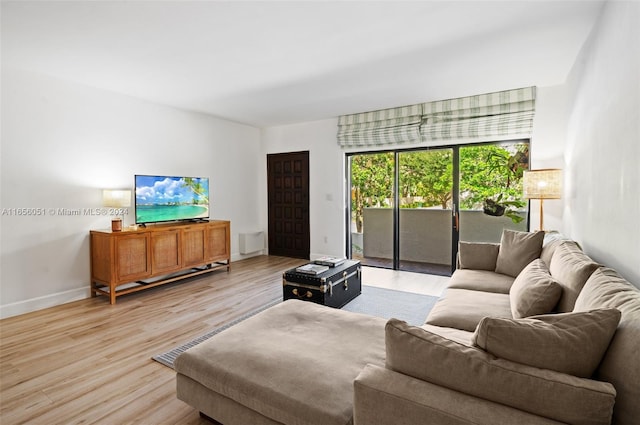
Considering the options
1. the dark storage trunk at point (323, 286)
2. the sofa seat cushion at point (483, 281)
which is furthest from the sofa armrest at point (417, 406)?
the dark storage trunk at point (323, 286)

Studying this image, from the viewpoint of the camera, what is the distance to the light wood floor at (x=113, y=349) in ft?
6.15

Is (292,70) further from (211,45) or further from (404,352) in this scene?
(404,352)

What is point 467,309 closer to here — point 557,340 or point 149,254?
point 557,340

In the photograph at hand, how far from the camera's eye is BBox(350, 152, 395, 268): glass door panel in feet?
17.3

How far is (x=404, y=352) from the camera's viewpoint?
109 centimetres

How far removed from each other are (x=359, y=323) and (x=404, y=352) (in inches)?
34.8

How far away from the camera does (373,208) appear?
17.8 ft

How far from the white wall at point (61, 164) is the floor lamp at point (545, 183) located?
4.65 m

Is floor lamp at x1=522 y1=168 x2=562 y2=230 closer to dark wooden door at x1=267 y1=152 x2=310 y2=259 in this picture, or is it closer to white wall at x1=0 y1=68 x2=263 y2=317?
dark wooden door at x1=267 y1=152 x2=310 y2=259

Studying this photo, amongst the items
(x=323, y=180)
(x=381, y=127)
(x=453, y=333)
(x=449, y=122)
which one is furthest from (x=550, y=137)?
(x=453, y=333)

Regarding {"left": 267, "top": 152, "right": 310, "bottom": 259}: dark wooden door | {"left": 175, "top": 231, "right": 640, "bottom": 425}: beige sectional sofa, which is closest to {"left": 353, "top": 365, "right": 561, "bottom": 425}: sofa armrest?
{"left": 175, "top": 231, "right": 640, "bottom": 425}: beige sectional sofa

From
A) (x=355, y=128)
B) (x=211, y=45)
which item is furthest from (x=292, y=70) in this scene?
(x=355, y=128)

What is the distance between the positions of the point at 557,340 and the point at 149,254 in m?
4.04

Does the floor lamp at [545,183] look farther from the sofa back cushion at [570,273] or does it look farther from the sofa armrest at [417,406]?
the sofa armrest at [417,406]
